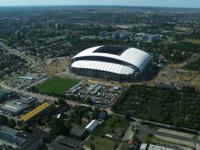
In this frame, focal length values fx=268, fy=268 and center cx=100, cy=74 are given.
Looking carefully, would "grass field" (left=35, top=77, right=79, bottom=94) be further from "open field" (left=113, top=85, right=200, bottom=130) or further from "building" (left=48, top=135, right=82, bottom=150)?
"building" (left=48, top=135, right=82, bottom=150)

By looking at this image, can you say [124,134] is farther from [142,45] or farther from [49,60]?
[142,45]

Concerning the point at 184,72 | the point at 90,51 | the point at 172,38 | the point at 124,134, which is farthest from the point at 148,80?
the point at 172,38

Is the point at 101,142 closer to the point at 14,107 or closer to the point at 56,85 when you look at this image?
the point at 14,107

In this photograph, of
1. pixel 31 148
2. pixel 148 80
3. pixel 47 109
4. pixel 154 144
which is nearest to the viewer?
pixel 31 148

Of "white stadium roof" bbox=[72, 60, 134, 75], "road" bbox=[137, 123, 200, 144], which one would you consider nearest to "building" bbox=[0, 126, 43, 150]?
"road" bbox=[137, 123, 200, 144]

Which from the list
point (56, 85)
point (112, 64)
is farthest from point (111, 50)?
point (56, 85)

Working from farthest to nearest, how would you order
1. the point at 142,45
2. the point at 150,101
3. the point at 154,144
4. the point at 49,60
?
1. the point at 142,45
2. the point at 49,60
3. the point at 150,101
4. the point at 154,144
